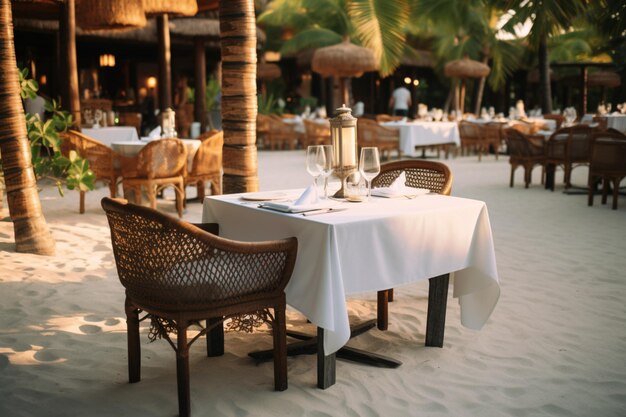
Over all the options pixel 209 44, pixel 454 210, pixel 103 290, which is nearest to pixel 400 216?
pixel 454 210

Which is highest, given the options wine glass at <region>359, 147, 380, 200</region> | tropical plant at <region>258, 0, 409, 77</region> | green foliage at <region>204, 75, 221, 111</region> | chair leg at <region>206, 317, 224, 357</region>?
tropical plant at <region>258, 0, 409, 77</region>

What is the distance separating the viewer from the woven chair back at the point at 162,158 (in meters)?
6.49

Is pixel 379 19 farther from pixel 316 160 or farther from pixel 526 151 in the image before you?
pixel 316 160

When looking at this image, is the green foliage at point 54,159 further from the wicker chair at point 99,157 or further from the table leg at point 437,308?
the table leg at point 437,308

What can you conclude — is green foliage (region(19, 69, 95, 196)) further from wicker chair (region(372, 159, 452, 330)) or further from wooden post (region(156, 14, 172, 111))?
wooden post (region(156, 14, 172, 111))

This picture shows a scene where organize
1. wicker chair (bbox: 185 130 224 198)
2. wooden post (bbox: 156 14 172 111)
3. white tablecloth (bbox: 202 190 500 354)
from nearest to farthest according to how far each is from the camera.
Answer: white tablecloth (bbox: 202 190 500 354) < wicker chair (bbox: 185 130 224 198) < wooden post (bbox: 156 14 172 111)

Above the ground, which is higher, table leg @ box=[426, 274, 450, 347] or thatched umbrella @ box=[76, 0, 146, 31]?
thatched umbrella @ box=[76, 0, 146, 31]

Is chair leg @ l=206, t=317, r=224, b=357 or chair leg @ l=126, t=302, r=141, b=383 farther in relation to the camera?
chair leg @ l=206, t=317, r=224, b=357

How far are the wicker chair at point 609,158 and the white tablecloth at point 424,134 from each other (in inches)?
187

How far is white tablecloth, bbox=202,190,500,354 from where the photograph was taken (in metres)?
2.53

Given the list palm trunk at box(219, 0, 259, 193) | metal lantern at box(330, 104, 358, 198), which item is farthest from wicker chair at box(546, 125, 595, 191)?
metal lantern at box(330, 104, 358, 198)

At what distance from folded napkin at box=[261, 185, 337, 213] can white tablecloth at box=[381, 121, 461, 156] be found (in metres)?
9.20

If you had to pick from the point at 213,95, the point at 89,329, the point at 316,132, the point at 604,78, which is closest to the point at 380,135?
the point at 316,132

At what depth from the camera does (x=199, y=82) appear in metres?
14.8
